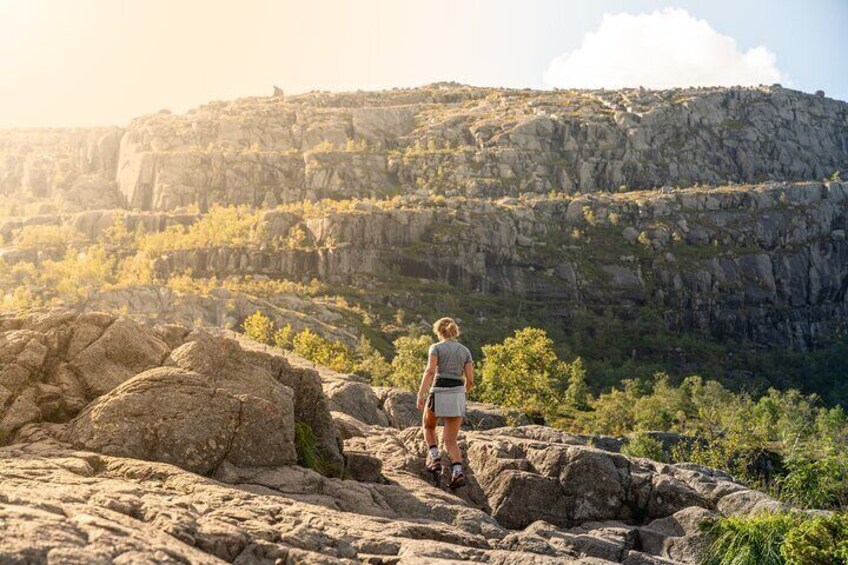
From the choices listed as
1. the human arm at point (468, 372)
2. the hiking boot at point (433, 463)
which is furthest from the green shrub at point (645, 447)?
the human arm at point (468, 372)

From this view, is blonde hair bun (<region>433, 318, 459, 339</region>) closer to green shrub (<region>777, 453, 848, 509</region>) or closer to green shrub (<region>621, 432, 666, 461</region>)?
green shrub (<region>777, 453, 848, 509</region>)

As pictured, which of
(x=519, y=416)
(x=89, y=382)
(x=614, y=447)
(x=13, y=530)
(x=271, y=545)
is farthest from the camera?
(x=614, y=447)

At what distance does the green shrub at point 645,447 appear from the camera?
71.5 meters

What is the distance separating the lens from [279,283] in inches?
7347

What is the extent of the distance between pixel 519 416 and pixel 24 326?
Result: 27.5 meters

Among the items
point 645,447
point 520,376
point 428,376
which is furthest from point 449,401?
point 520,376

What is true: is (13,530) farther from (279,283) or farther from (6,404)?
(279,283)

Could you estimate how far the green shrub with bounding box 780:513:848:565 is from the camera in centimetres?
1464

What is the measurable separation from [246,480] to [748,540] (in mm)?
10815

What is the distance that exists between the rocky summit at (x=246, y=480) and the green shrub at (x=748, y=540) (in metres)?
0.69

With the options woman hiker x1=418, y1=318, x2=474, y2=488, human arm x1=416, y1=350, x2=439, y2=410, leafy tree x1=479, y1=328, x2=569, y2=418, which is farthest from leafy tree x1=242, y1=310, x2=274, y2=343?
woman hiker x1=418, y1=318, x2=474, y2=488

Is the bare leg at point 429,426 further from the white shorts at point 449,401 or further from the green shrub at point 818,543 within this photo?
the green shrub at point 818,543

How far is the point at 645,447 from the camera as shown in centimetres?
7394

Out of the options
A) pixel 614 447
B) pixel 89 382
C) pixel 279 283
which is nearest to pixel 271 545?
pixel 89 382
